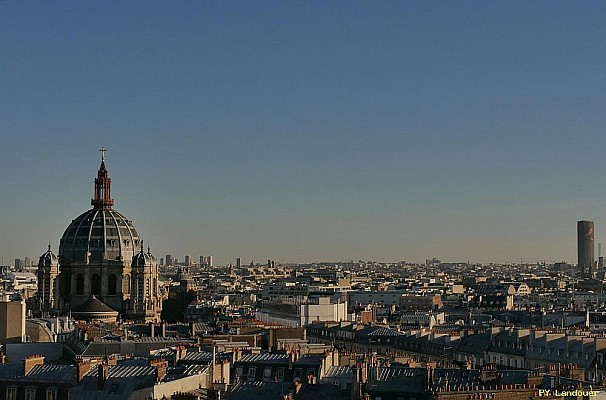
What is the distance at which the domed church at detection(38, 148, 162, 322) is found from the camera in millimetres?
117938

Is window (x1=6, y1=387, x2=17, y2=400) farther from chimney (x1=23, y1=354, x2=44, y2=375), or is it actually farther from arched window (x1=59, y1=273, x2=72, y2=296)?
arched window (x1=59, y1=273, x2=72, y2=296)

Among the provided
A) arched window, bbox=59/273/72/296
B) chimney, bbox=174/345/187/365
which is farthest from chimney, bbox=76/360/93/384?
arched window, bbox=59/273/72/296

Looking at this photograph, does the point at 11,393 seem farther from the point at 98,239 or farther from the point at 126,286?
the point at 98,239

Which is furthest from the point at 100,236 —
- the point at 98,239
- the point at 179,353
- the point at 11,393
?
the point at 11,393

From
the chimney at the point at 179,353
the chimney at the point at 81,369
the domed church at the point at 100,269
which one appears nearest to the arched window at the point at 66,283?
the domed church at the point at 100,269

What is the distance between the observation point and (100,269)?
394 ft

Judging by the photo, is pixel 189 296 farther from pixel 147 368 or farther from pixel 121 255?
pixel 147 368

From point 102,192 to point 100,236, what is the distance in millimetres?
4702

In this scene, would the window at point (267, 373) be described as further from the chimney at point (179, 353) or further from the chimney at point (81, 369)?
the chimney at point (81, 369)

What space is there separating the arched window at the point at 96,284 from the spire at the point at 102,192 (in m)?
6.29

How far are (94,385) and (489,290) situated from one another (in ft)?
430

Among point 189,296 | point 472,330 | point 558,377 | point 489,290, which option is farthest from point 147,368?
point 489,290

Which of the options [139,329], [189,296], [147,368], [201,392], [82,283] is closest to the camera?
[201,392]

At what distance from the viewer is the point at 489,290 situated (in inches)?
6599
